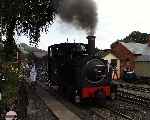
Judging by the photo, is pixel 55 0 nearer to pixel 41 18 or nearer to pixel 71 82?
pixel 41 18

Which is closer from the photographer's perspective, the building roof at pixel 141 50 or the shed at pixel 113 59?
the building roof at pixel 141 50

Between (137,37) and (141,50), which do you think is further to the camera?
(137,37)

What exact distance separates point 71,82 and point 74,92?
79cm

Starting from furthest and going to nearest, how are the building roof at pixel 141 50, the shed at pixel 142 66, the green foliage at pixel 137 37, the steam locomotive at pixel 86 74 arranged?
1. the green foliage at pixel 137 37
2. the building roof at pixel 141 50
3. the shed at pixel 142 66
4. the steam locomotive at pixel 86 74

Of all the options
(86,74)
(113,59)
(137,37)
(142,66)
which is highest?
(137,37)

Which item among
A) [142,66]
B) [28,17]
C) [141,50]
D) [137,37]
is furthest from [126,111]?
[137,37]

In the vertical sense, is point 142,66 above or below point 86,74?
above

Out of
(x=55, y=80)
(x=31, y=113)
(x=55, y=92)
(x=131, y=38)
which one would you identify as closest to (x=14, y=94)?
(x=31, y=113)

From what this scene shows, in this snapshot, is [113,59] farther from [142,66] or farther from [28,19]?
[28,19]

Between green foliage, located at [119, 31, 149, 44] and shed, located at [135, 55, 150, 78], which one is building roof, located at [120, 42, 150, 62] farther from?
green foliage, located at [119, 31, 149, 44]

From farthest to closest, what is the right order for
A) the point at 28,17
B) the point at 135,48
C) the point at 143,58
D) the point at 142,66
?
the point at 135,48
the point at 143,58
the point at 142,66
the point at 28,17

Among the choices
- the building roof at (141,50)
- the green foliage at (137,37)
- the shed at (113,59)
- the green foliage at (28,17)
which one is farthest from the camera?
the green foliage at (137,37)

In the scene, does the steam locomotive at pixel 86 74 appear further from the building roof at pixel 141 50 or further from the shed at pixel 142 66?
the building roof at pixel 141 50

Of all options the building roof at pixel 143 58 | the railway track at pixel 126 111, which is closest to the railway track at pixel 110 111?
the railway track at pixel 126 111
